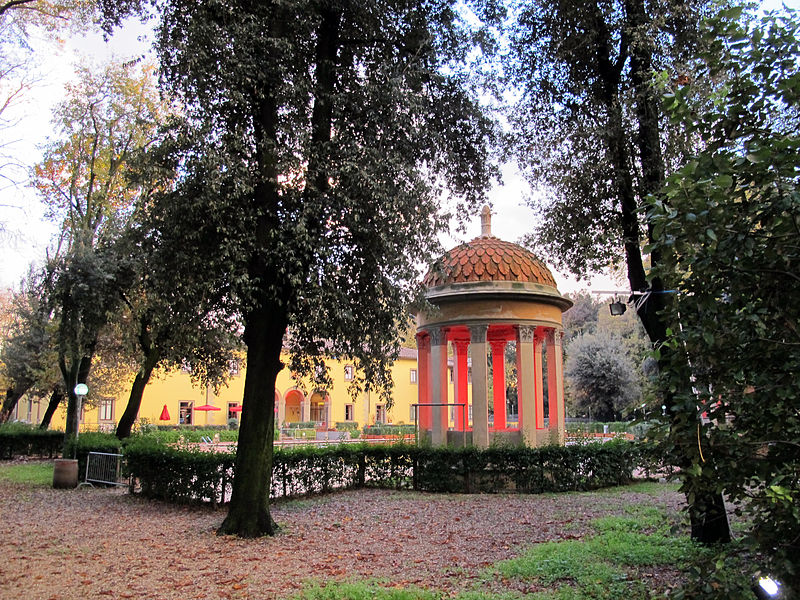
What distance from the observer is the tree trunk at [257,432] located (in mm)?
10078

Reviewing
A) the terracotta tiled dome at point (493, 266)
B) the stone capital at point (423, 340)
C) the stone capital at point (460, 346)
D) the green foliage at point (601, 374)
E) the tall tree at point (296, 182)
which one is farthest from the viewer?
the green foliage at point (601, 374)

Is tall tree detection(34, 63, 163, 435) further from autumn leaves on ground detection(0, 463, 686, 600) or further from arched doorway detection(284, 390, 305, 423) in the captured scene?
arched doorway detection(284, 390, 305, 423)

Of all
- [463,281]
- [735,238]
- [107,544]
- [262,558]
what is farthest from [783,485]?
[463,281]

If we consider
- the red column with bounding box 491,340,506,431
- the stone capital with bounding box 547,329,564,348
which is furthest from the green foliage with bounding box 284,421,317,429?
the stone capital with bounding box 547,329,564,348

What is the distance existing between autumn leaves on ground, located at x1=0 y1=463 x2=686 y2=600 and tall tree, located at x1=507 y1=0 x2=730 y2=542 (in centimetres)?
289

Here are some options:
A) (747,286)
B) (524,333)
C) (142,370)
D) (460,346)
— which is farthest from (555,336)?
(747,286)

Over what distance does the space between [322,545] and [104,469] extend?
11086 mm

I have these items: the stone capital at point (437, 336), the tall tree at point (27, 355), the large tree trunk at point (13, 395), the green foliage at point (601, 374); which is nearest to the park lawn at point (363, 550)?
the stone capital at point (437, 336)

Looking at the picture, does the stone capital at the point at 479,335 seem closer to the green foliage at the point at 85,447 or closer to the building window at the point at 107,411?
the green foliage at the point at 85,447

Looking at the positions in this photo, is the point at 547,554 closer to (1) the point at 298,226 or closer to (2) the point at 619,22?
(1) the point at 298,226

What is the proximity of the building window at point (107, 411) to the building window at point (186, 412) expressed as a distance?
497 centimetres

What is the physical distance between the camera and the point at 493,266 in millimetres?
17984

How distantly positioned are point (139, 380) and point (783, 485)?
21.1 meters

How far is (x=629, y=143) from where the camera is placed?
980 cm
